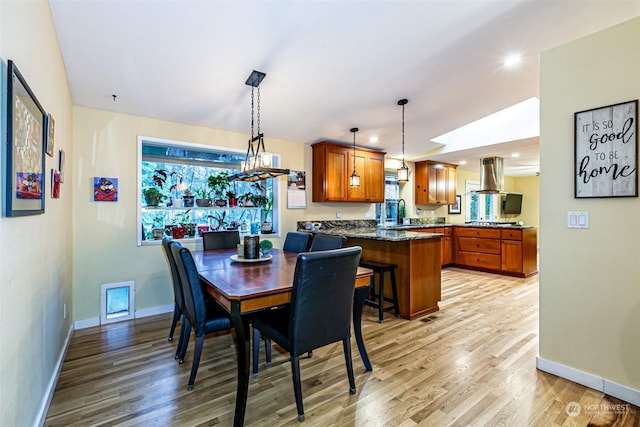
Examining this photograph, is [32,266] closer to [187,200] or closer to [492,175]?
[187,200]

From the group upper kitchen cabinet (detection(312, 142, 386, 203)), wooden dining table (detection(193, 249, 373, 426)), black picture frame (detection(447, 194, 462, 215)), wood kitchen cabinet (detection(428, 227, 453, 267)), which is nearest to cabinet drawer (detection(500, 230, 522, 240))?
wood kitchen cabinet (detection(428, 227, 453, 267))

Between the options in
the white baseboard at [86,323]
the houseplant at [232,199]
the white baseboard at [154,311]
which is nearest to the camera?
the white baseboard at [86,323]

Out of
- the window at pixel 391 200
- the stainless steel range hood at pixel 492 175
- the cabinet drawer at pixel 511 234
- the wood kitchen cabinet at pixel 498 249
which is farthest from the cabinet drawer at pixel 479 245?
the window at pixel 391 200

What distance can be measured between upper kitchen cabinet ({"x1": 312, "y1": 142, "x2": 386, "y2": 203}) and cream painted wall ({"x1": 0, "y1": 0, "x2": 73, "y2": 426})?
3106 mm

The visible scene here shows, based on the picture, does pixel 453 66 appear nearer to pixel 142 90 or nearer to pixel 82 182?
pixel 142 90

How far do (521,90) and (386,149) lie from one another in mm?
2223

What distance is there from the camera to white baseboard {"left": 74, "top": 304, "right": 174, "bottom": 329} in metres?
3.09

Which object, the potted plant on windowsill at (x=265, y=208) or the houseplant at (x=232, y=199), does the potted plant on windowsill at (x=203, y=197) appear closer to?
the houseplant at (x=232, y=199)

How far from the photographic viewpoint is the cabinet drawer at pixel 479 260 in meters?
5.46

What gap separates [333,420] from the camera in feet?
5.64

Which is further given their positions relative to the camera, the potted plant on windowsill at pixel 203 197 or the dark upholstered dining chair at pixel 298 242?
the potted plant on windowsill at pixel 203 197

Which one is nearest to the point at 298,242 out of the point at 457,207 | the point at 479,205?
the point at 457,207

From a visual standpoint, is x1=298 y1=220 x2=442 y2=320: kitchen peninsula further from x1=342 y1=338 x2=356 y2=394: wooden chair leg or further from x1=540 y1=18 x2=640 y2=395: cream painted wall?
x1=342 y1=338 x2=356 y2=394: wooden chair leg

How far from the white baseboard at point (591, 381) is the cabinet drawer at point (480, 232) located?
11.8 ft
